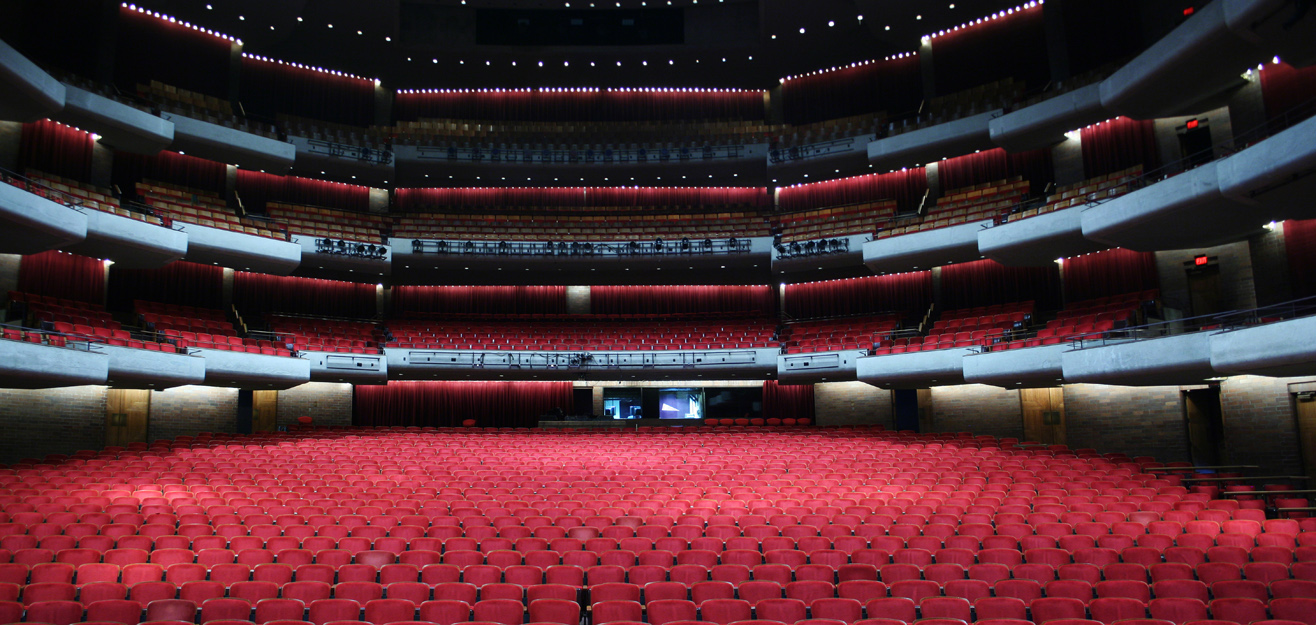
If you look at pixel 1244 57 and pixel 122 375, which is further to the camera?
pixel 122 375

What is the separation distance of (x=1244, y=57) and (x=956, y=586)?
11.5 m

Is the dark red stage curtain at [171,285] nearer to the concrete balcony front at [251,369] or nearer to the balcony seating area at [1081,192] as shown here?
the concrete balcony front at [251,369]

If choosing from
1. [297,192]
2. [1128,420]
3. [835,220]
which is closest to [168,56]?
[297,192]

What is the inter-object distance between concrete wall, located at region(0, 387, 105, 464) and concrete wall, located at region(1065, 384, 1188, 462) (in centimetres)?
2185

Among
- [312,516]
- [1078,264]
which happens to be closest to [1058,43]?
[1078,264]

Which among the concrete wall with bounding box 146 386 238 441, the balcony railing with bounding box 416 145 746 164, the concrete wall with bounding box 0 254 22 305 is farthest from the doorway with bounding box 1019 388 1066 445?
the concrete wall with bounding box 0 254 22 305

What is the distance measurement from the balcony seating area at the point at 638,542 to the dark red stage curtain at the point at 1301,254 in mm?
3908

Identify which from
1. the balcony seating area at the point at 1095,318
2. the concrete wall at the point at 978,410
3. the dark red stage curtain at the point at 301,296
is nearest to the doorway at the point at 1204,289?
the balcony seating area at the point at 1095,318

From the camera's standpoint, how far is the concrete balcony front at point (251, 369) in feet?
56.9

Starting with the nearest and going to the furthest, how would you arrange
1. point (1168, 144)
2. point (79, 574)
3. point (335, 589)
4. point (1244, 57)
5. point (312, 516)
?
point (335, 589) → point (79, 574) → point (312, 516) → point (1244, 57) → point (1168, 144)

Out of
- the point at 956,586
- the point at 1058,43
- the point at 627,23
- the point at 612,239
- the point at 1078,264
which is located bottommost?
the point at 956,586

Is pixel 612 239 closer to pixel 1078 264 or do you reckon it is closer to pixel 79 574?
pixel 1078 264

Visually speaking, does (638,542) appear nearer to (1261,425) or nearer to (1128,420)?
(1261,425)

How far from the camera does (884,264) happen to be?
66.6 feet
